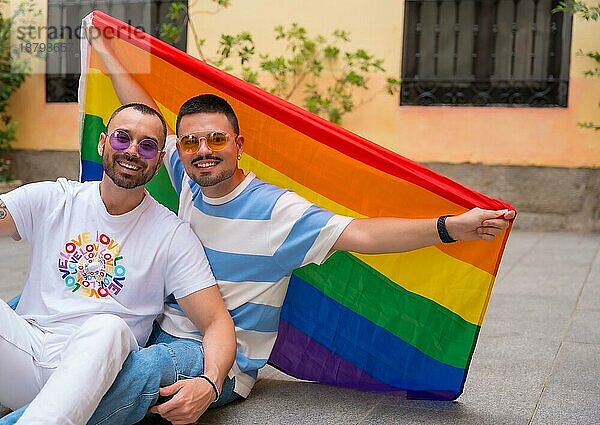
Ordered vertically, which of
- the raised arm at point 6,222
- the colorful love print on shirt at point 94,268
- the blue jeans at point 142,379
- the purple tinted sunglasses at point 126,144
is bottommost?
the blue jeans at point 142,379

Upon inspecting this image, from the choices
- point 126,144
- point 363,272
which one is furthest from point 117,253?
point 363,272

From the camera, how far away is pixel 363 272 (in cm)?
320

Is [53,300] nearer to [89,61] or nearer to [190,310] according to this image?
[190,310]

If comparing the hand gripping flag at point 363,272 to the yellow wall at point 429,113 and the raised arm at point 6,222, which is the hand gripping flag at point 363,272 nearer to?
the raised arm at point 6,222

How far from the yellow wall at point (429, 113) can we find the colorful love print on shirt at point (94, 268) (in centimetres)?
673

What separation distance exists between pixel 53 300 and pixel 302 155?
1.07m

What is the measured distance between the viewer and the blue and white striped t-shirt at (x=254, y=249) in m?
2.91

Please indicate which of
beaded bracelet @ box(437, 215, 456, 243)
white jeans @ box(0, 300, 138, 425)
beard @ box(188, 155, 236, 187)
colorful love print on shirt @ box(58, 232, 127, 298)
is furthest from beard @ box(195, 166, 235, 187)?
beaded bracelet @ box(437, 215, 456, 243)

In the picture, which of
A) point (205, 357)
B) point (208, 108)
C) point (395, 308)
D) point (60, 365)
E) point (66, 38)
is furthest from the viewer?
point (66, 38)

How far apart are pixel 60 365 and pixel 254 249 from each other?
2.83 ft

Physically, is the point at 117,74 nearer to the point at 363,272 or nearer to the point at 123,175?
the point at 123,175

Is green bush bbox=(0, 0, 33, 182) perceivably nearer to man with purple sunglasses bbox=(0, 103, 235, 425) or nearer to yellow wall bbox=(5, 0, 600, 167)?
yellow wall bbox=(5, 0, 600, 167)

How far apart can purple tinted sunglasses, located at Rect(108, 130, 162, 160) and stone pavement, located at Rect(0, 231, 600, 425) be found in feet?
3.00

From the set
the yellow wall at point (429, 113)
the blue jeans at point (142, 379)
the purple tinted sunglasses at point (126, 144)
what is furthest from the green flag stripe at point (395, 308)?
the yellow wall at point (429, 113)
